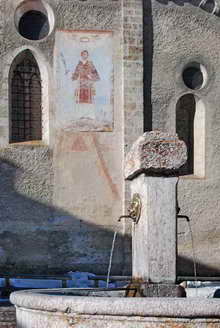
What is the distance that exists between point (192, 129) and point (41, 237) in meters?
4.02

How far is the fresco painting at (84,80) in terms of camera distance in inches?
696

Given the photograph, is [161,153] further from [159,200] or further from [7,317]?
[7,317]

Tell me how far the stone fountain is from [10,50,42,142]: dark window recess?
865 cm

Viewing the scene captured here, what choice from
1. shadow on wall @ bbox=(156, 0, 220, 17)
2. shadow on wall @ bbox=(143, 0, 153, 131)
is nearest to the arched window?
shadow on wall @ bbox=(143, 0, 153, 131)

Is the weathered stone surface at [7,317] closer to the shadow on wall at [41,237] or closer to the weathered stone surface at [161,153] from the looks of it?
the weathered stone surface at [161,153]

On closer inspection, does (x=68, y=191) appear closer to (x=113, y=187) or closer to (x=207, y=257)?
(x=113, y=187)

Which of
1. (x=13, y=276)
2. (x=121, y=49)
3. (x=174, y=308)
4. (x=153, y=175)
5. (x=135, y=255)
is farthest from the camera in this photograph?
(x=121, y=49)

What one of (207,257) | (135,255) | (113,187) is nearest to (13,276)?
(113,187)

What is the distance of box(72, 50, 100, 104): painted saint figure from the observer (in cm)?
1784

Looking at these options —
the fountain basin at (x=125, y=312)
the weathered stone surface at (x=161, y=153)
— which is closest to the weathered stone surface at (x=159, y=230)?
the weathered stone surface at (x=161, y=153)

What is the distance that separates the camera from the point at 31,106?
17.8 meters

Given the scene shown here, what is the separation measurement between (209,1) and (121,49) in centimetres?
224

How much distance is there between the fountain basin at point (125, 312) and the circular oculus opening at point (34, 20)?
10988mm

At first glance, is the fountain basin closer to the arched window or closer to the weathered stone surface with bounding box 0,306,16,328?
the weathered stone surface with bounding box 0,306,16,328
